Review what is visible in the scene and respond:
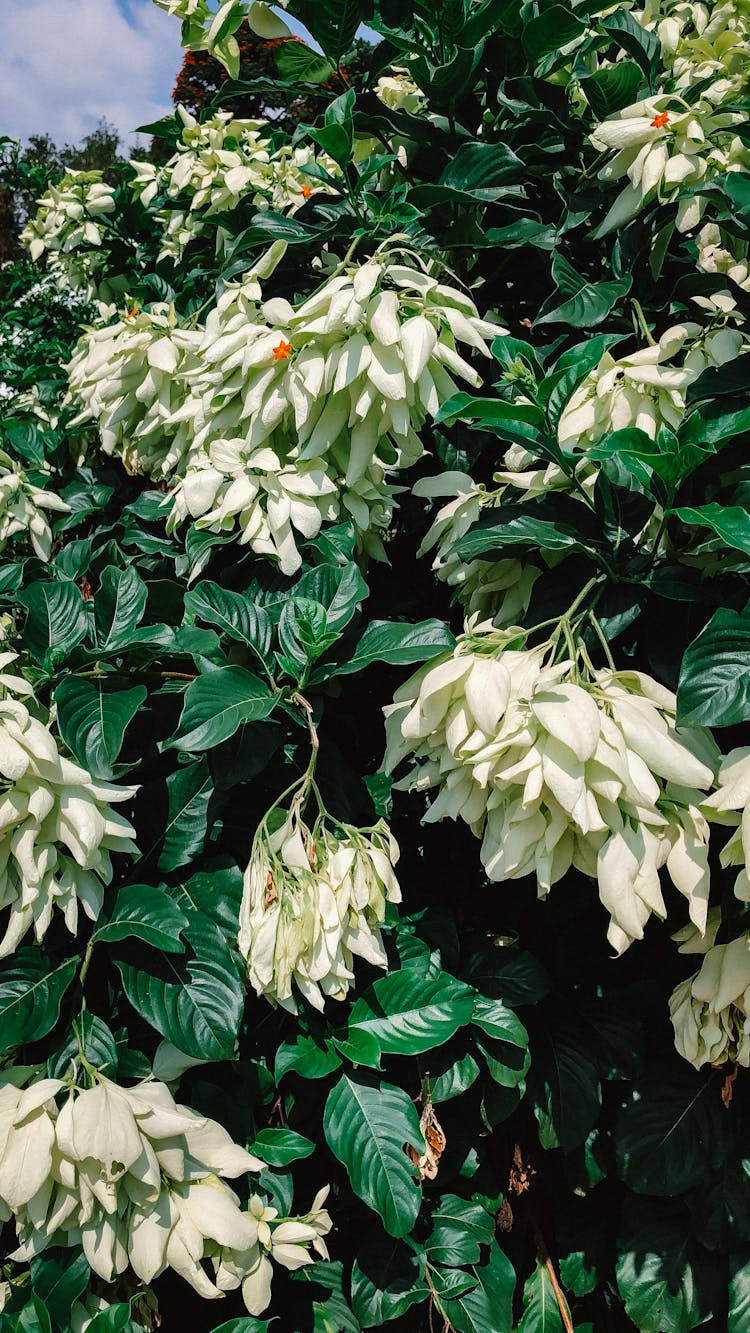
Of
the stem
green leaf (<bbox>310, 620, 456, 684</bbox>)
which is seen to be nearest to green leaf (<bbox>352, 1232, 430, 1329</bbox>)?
green leaf (<bbox>310, 620, 456, 684</bbox>)

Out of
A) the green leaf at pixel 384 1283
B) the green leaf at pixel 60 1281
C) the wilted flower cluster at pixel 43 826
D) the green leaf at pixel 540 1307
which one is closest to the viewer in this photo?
the wilted flower cluster at pixel 43 826

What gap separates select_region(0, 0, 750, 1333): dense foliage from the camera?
994 mm

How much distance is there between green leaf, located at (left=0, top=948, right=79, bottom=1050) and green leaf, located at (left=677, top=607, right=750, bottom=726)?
79cm

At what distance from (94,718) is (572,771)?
0.58 meters

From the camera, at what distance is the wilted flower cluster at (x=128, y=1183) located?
0.99 metres

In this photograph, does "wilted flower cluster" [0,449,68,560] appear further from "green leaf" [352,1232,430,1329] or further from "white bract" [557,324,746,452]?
"green leaf" [352,1232,430,1329]

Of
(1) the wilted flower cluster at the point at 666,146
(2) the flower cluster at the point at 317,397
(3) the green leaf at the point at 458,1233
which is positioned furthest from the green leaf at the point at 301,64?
(3) the green leaf at the point at 458,1233

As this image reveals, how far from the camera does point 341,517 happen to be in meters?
1.30

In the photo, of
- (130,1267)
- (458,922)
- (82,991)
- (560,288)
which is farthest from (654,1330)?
(560,288)

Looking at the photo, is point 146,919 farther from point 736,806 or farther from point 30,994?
point 736,806

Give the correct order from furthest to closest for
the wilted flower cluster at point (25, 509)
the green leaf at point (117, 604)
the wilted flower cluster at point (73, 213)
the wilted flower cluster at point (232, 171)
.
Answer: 1. the wilted flower cluster at point (73, 213)
2. the wilted flower cluster at point (25, 509)
3. the wilted flower cluster at point (232, 171)
4. the green leaf at point (117, 604)

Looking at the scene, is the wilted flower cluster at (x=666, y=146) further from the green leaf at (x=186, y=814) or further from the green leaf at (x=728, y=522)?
the green leaf at (x=186, y=814)

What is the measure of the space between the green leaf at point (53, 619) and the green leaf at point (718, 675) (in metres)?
0.74

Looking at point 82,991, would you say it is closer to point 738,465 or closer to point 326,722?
point 326,722
